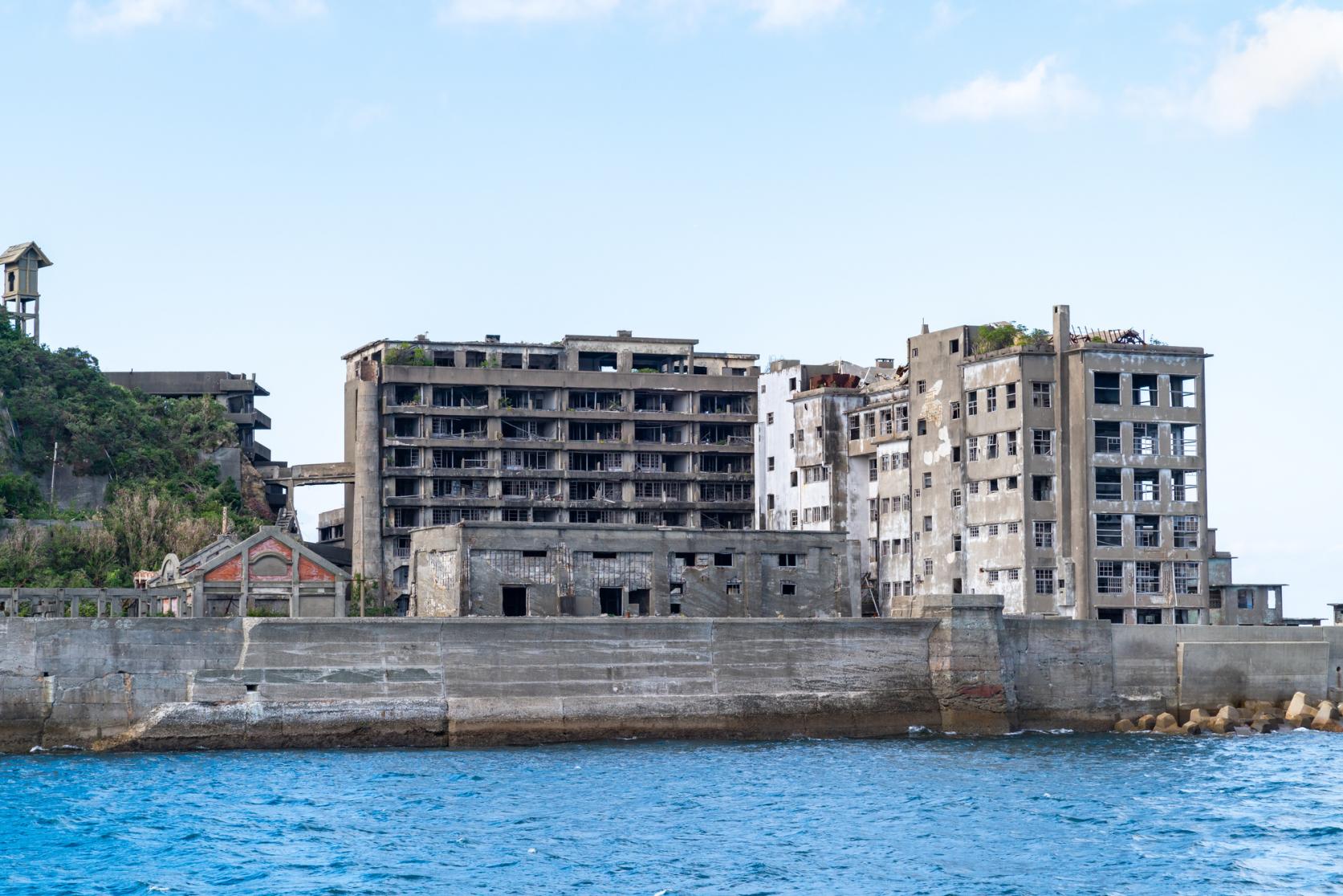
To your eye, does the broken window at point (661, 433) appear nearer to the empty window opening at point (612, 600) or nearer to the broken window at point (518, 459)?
the broken window at point (518, 459)

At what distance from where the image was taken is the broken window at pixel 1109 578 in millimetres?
93688

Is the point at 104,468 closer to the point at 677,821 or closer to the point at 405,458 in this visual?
the point at 405,458

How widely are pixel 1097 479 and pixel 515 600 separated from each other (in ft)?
104

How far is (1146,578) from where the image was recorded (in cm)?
9425

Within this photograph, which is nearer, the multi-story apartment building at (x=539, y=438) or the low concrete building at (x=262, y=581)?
the low concrete building at (x=262, y=581)

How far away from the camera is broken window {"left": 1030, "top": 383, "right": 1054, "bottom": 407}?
95.3 m

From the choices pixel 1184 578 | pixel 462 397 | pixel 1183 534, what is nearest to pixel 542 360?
pixel 462 397

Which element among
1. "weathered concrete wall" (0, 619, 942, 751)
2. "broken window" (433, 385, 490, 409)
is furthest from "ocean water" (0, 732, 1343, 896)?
"broken window" (433, 385, 490, 409)

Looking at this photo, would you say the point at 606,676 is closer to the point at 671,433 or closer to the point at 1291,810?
the point at 1291,810

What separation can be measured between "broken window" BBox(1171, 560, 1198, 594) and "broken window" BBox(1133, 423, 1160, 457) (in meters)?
6.22

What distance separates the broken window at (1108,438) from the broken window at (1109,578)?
5918 mm

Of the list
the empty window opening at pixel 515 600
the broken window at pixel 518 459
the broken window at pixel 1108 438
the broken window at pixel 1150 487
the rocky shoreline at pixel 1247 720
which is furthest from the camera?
the broken window at pixel 518 459

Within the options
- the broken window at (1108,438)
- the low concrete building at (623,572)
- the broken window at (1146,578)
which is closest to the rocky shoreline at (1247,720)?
the broken window at (1146,578)

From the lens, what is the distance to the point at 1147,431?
9469cm
